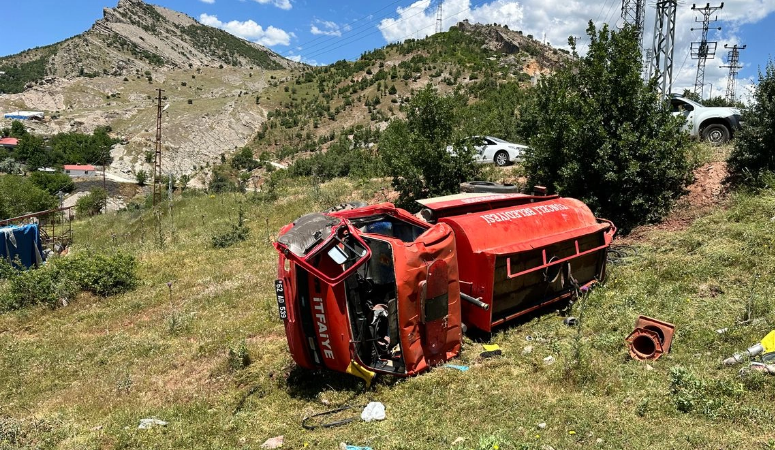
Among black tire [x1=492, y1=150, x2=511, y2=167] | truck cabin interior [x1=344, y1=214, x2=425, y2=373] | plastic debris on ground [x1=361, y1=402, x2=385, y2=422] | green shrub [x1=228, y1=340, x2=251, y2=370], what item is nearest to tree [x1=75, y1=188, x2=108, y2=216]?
black tire [x1=492, y1=150, x2=511, y2=167]

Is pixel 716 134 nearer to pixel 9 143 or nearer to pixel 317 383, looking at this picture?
pixel 317 383

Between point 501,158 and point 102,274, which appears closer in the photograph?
point 102,274

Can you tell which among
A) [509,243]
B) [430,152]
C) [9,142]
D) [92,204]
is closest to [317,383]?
[509,243]

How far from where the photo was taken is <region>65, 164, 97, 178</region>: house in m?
64.9

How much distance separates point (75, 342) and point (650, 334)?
8.85 m

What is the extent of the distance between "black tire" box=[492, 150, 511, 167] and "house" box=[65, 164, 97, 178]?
64.1 meters

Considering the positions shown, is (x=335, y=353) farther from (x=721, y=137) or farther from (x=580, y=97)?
(x=721, y=137)

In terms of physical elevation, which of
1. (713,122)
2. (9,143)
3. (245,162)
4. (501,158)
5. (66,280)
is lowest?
(66,280)

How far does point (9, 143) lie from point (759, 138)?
3733 inches

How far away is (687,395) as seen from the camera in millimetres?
4293

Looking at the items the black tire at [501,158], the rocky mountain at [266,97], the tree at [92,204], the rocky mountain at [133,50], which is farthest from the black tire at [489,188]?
the rocky mountain at [133,50]

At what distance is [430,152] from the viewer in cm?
1420

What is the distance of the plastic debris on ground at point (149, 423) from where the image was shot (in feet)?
16.2

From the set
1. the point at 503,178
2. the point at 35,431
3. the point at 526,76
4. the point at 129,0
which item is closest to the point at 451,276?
the point at 35,431
